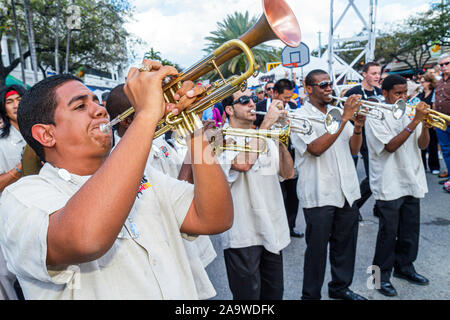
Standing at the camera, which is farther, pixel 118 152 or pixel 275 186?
pixel 275 186

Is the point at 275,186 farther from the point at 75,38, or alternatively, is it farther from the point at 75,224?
the point at 75,38

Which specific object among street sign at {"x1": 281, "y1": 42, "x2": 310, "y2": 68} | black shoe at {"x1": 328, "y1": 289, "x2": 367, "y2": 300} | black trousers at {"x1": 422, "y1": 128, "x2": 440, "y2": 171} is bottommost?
black shoe at {"x1": 328, "y1": 289, "x2": 367, "y2": 300}

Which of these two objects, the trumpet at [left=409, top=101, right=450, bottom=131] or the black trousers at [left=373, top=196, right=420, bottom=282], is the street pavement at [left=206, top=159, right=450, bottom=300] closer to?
the black trousers at [left=373, top=196, right=420, bottom=282]

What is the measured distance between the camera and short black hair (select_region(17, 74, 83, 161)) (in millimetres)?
1354

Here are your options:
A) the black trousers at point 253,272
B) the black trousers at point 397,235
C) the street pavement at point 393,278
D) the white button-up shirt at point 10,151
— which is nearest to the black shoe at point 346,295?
the street pavement at point 393,278

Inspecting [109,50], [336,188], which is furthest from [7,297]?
[109,50]

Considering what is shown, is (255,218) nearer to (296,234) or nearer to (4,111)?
(296,234)

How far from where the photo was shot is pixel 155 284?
1.28 m

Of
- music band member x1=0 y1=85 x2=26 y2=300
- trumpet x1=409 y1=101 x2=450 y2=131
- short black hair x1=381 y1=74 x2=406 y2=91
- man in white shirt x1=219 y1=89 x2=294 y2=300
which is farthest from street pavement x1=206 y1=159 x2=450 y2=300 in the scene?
short black hair x1=381 y1=74 x2=406 y2=91

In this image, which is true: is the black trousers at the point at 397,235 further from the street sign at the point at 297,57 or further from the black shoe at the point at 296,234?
the street sign at the point at 297,57

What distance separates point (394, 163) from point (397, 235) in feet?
2.57

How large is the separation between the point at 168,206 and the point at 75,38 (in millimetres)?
16930

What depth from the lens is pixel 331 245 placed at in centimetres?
326

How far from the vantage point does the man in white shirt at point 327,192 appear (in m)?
3.04
